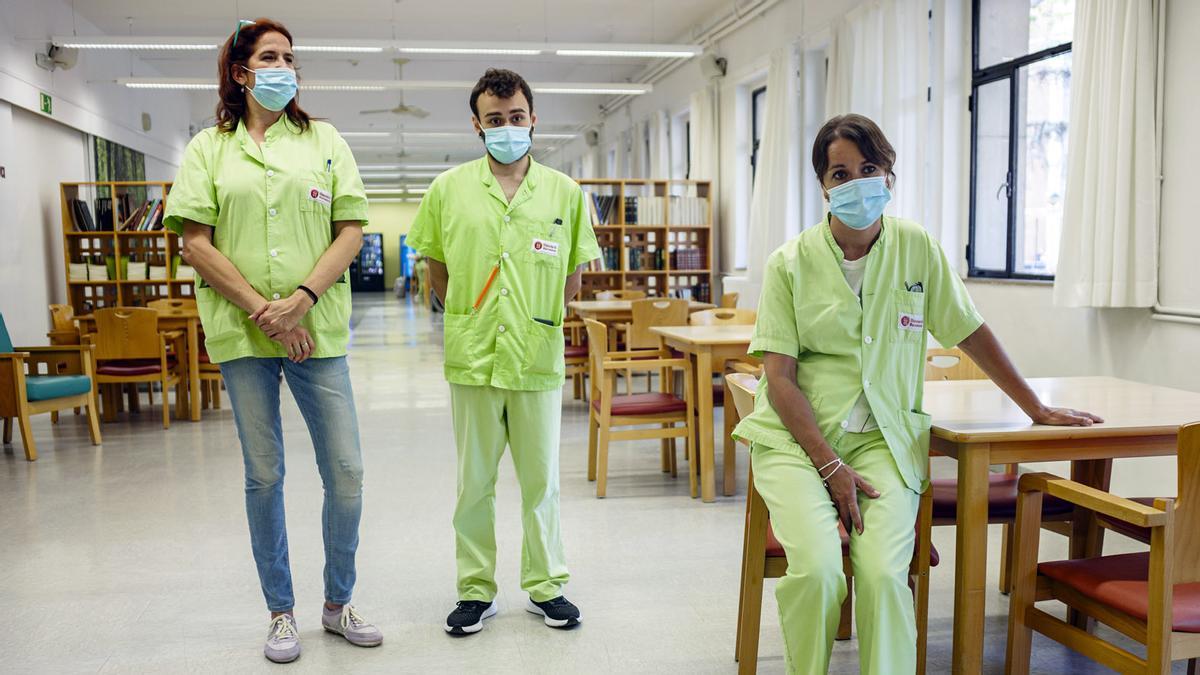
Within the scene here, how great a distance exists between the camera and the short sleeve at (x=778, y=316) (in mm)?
2156

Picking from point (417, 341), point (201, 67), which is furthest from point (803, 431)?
point (201, 67)

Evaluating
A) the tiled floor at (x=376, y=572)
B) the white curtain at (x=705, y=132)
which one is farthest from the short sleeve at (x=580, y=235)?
the white curtain at (x=705, y=132)

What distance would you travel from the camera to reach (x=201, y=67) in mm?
12734

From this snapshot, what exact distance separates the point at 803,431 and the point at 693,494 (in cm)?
243

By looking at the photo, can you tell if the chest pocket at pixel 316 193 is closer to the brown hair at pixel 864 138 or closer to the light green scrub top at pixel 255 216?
the light green scrub top at pixel 255 216

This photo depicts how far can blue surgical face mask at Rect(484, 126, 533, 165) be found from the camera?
269 centimetres

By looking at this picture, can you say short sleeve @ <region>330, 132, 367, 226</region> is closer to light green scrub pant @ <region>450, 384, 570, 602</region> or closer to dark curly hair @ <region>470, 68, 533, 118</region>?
dark curly hair @ <region>470, 68, 533, 118</region>

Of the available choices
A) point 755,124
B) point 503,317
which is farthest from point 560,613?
point 755,124

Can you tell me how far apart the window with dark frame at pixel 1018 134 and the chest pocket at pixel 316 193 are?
13.0ft

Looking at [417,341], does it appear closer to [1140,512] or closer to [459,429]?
[459,429]

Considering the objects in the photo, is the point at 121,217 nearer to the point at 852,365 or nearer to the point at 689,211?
the point at 689,211

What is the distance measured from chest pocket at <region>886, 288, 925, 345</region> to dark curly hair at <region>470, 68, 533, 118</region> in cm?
124

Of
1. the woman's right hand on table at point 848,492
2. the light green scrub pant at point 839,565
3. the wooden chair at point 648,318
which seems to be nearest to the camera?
the light green scrub pant at point 839,565

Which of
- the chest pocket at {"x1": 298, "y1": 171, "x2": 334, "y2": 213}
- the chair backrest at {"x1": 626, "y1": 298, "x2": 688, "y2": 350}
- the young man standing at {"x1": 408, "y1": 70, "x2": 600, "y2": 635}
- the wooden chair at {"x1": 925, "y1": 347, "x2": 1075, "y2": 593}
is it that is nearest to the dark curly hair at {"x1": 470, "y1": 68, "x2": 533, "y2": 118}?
the young man standing at {"x1": 408, "y1": 70, "x2": 600, "y2": 635}
